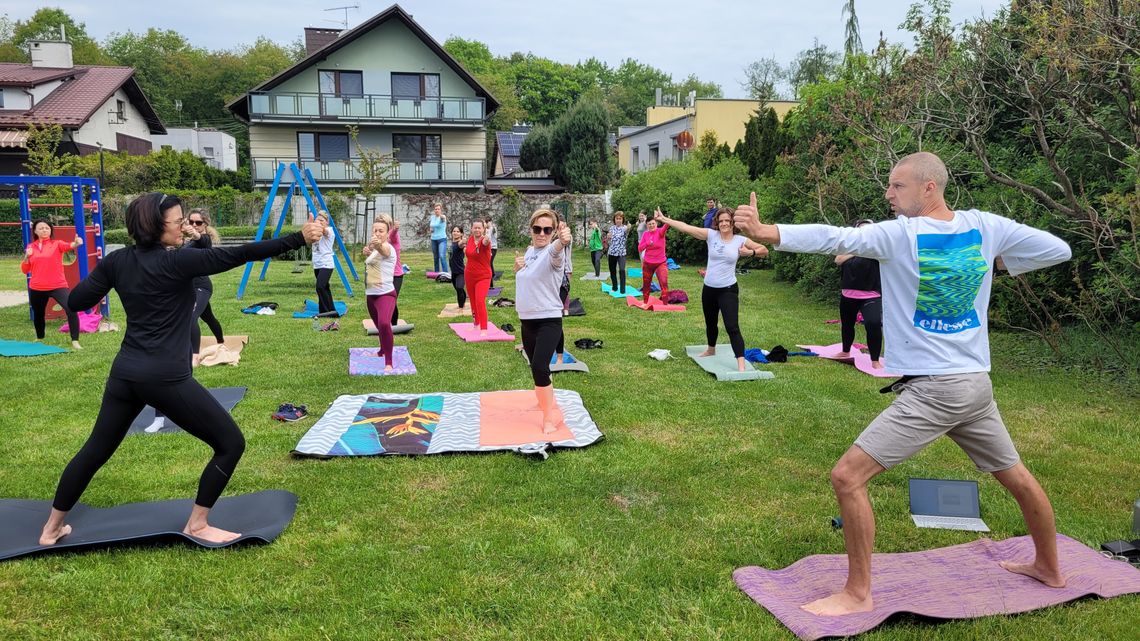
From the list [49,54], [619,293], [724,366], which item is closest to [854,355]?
[724,366]

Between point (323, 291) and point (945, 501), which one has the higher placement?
point (323, 291)

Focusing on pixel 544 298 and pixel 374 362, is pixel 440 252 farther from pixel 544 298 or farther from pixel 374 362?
pixel 544 298

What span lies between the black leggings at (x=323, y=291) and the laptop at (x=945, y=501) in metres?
10.3

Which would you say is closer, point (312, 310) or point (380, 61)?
point (312, 310)

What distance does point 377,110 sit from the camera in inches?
1336

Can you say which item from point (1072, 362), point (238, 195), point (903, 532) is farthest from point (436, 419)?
point (238, 195)

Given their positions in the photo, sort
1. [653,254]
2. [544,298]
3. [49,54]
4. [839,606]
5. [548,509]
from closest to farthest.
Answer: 1. [839,606]
2. [548,509]
3. [544,298]
4. [653,254]
5. [49,54]

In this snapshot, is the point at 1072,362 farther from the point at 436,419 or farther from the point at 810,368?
the point at 436,419

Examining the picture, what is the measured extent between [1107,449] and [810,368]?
348 cm

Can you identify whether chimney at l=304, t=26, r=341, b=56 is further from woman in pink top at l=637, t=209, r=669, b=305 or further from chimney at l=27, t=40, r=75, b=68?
woman in pink top at l=637, t=209, r=669, b=305

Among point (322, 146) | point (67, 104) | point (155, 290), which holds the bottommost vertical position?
point (155, 290)

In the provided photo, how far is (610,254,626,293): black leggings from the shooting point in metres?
16.7

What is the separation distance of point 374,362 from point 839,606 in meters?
7.08

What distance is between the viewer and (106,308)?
1279cm
